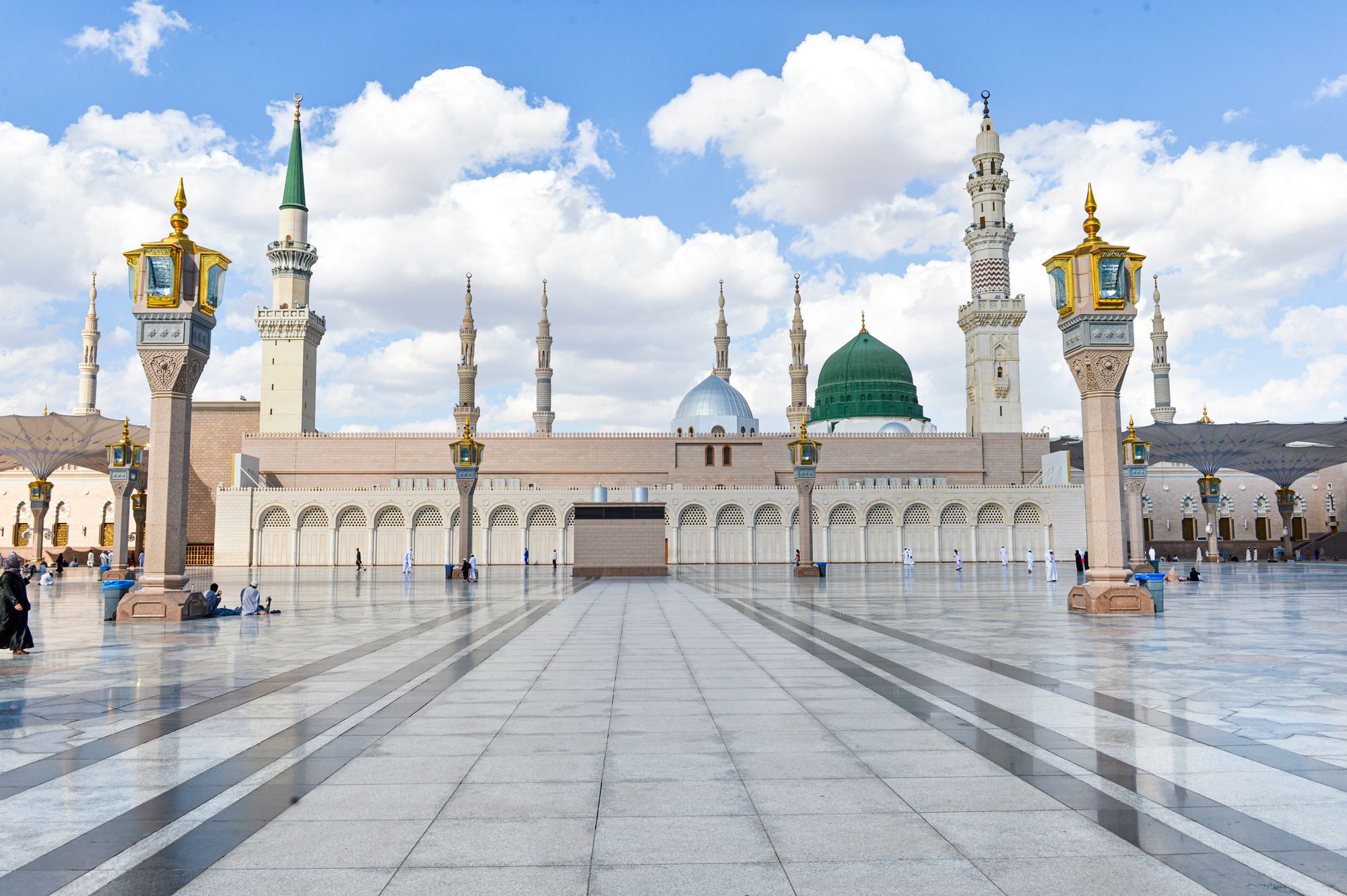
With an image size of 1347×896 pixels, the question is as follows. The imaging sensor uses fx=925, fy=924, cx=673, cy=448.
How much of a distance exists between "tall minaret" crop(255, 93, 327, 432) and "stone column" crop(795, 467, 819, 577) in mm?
39994

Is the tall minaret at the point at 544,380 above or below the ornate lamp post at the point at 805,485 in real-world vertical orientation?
above

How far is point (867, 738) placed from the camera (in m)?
5.61

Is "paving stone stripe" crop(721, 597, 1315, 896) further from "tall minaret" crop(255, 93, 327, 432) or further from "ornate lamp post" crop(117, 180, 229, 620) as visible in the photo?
"tall minaret" crop(255, 93, 327, 432)

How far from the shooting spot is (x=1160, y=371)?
218 ft

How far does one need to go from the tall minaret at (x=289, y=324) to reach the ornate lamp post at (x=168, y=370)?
4733 cm

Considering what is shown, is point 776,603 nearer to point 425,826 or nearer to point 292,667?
point 292,667

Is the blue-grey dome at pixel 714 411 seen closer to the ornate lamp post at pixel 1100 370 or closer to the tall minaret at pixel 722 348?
the tall minaret at pixel 722 348

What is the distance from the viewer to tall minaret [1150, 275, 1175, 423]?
2559 inches

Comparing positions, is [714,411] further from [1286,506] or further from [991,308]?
[1286,506]

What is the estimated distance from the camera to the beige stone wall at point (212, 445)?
58406 mm

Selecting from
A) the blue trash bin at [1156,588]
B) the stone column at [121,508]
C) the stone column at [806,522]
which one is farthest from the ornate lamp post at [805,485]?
the stone column at [121,508]

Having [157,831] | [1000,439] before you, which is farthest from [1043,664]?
[1000,439]

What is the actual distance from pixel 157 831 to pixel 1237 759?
534 cm

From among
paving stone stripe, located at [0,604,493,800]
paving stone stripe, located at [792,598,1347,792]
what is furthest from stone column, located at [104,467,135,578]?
paving stone stripe, located at [792,598,1347,792]
